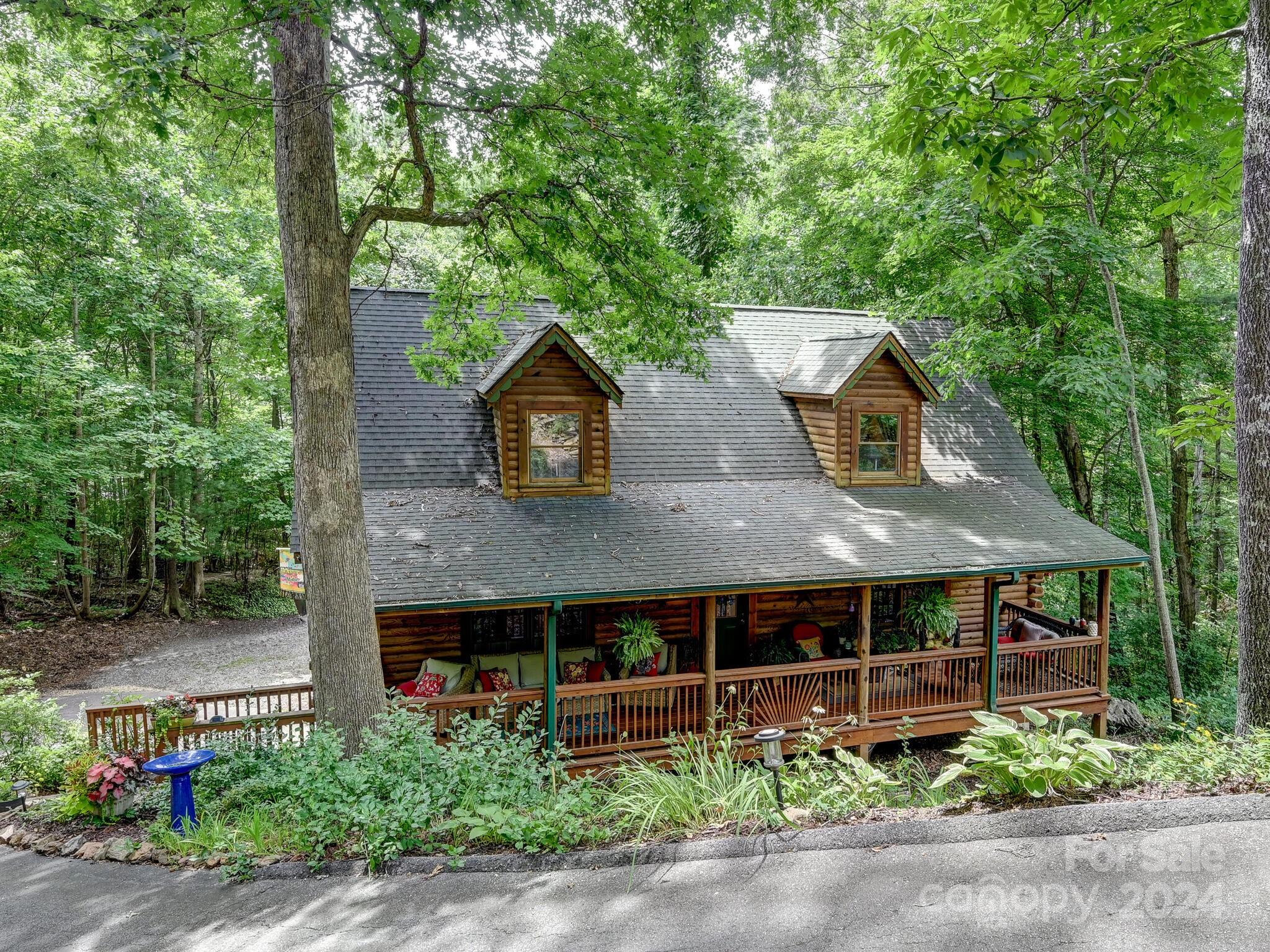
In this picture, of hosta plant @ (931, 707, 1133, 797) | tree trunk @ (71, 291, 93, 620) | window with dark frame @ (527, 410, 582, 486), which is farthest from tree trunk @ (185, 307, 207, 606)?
hosta plant @ (931, 707, 1133, 797)

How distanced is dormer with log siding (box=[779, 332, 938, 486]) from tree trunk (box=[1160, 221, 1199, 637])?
892 cm

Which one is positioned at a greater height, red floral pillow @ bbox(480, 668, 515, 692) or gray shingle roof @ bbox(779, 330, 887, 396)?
gray shingle roof @ bbox(779, 330, 887, 396)

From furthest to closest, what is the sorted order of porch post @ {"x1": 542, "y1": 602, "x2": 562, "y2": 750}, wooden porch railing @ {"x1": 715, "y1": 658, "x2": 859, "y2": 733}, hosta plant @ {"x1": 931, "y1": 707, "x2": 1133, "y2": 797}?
wooden porch railing @ {"x1": 715, "y1": 658, "x2": 859, "y2": 733} < porch post @ {"x1": 542, "y1": 602, "x2": 562, "y2": 750} < hosta plant @ {"x1": 931, "y1": 707, "x2": 1133, "y2": 797}

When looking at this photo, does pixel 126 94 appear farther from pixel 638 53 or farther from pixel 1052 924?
pixel 1052 924

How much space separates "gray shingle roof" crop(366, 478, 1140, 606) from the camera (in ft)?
31.4

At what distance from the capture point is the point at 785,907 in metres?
4.42

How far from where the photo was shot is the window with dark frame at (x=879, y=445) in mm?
13594

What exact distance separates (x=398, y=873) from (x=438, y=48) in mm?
7650

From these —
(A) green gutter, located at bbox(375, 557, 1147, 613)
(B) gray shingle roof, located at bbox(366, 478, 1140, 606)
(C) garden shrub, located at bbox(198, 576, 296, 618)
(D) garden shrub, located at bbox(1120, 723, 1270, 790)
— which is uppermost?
(B) gray shingle roof, located at bbox(366, 478, 1140, 606)

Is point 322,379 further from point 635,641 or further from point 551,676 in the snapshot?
point 635,641

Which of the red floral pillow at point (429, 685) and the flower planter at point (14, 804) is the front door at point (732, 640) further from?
the flower planter at point (14, 804)

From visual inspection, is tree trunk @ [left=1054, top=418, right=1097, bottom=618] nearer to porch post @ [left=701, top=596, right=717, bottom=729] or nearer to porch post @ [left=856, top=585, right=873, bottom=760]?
porch post @ [left=856, top=585, right=873, bottom=760]

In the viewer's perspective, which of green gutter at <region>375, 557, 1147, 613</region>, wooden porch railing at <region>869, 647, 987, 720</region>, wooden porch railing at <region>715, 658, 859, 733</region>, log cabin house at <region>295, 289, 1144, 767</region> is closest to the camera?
green gutter at <region>375, 557, 1147, 613</region>

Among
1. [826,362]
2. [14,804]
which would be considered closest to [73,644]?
[14,804]
